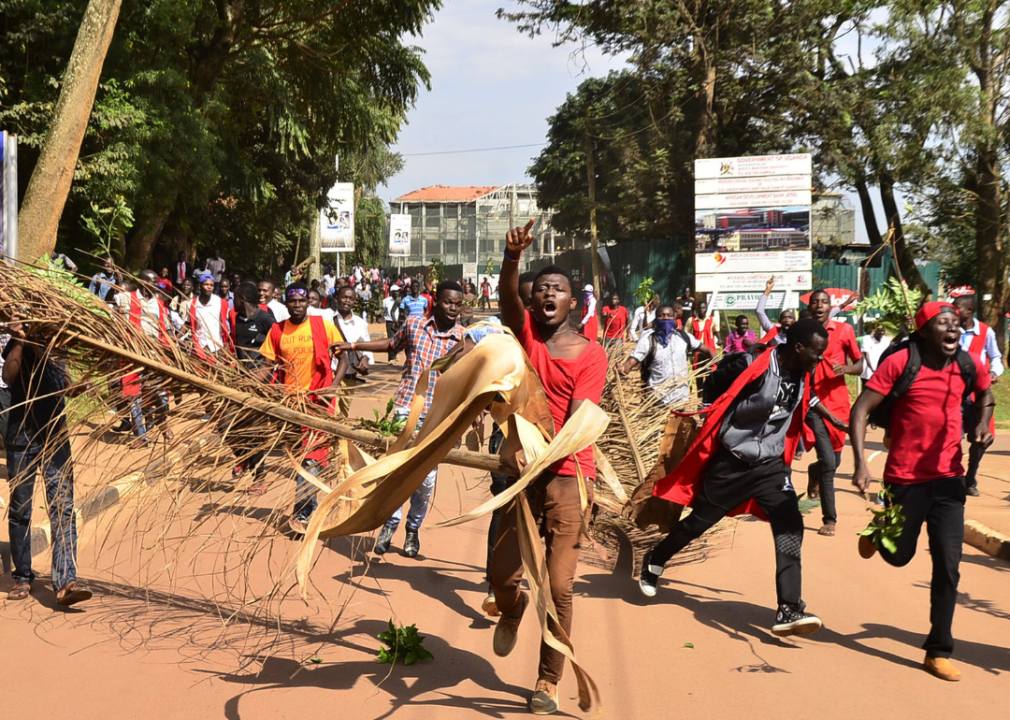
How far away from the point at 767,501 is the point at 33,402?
13.2 feet

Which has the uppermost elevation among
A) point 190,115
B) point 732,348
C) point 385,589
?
point 190,115

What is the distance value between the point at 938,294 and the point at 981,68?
13852 millimetres

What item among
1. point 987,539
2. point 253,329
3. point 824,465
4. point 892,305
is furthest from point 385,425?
point 892,305

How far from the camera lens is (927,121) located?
21484 millimetres

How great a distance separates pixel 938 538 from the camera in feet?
15.7

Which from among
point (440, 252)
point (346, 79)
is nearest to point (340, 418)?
point (346, 79)

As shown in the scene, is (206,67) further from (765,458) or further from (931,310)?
(931,310)

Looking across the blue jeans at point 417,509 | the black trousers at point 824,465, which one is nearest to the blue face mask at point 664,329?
the black trousers at point 824,465

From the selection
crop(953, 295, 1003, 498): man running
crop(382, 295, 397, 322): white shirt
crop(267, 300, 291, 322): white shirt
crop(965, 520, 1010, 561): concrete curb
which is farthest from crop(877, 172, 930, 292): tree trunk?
crop(267, 300, 291, 322): white shirt

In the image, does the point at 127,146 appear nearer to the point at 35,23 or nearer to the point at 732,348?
the point at 35,23

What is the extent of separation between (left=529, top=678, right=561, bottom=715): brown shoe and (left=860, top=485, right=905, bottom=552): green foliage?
74.3 inches

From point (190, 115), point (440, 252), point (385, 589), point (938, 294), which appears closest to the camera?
point (385, 589)

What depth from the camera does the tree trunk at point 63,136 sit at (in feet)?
34.1

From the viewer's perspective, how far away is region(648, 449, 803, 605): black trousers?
5.18 m
